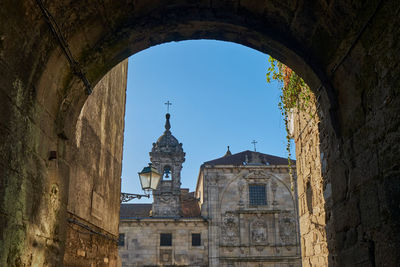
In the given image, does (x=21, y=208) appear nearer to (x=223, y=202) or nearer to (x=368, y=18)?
(x=368, y=18)

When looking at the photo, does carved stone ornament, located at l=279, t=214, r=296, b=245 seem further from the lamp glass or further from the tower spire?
the lamp glass

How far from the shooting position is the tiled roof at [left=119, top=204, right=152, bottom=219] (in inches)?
1453

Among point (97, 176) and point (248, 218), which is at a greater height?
point (248, 218)

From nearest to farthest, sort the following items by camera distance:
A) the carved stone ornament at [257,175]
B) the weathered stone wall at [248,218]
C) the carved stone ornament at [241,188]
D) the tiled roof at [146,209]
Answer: the weathered stone wall at [248,218]
the carved stone ornament at [241,188]
the carved stone ornament at [257,175]
the tiled roof at [146,209]

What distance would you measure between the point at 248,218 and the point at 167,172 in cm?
740

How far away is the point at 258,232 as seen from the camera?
3241 centimetres

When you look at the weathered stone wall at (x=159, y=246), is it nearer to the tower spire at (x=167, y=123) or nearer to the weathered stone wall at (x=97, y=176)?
the tower spire at (x=167, y=123)

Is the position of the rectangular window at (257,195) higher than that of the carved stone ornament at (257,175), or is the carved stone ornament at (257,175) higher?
the carved stone ornament at (257,175)

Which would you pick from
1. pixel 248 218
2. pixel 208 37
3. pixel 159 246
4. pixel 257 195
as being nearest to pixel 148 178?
pixel 208 37

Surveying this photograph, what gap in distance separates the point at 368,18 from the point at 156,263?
3002 centimetres

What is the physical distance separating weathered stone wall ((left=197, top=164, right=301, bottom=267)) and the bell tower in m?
2.13

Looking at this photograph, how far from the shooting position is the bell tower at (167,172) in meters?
33.2

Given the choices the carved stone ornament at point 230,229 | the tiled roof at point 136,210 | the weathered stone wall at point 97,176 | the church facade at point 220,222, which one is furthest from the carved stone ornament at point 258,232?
the weathered stone wall at point 97,176

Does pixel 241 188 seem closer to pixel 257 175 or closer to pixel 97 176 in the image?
pixel 257 175
